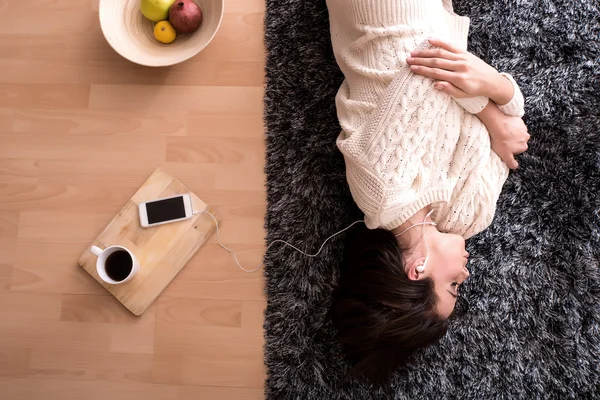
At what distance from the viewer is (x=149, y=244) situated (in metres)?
1.22

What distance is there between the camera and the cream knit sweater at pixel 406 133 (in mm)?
943

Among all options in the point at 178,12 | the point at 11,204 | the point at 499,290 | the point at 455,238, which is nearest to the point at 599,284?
the point at 499,290

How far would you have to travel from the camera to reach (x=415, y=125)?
0.95m

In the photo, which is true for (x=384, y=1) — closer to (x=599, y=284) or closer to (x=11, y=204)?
(x=599, y=284)

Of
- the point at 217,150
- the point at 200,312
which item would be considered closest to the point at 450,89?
the point at 217,150

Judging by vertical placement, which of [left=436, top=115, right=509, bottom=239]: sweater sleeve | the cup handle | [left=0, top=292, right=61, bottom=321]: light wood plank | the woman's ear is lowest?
[left=0, top=292, right=61, bottom=321]: light wood plank

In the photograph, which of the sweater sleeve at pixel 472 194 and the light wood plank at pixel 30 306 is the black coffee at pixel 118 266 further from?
the sweater sleeve at pixel 472 194

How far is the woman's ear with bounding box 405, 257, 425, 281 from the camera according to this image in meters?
0.94

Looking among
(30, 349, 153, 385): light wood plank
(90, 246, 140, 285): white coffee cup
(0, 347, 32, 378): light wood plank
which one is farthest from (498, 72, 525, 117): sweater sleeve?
(0, 347, 32, 378): light wood plank

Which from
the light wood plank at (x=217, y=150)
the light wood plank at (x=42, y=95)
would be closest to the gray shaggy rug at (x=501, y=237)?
the light wood plank at (x=217, y=150)

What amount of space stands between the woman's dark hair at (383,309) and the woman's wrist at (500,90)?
1.29 ft

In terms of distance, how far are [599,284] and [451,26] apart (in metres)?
0.77

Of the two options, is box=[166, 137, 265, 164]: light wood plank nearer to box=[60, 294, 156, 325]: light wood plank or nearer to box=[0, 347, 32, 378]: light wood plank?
box=[60, 294, 156, 325]: light wood plank

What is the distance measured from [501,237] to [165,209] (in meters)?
0.91
